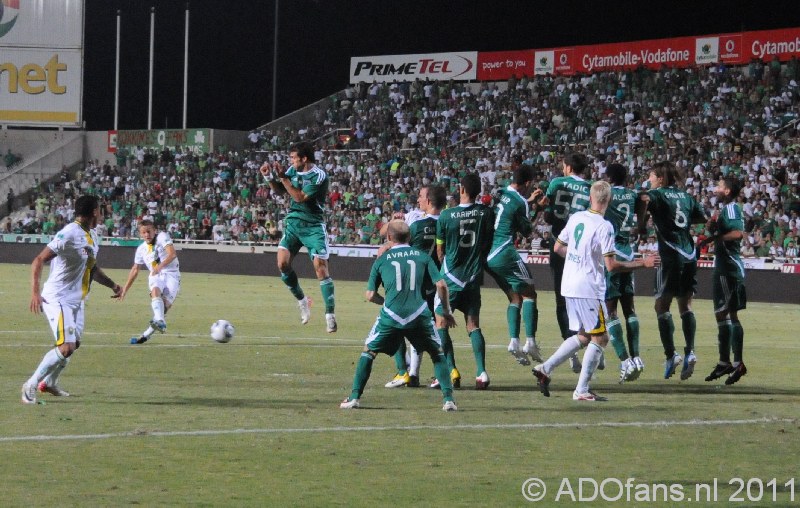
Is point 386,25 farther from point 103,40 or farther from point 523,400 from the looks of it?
point 523,400

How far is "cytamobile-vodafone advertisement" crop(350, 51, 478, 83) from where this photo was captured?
5344 centimetres

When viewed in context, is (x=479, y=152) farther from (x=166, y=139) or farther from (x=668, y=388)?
(x=668, y=388)

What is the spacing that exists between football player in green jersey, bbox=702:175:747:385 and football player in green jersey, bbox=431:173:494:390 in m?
2.68

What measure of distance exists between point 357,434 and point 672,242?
19.0 feet

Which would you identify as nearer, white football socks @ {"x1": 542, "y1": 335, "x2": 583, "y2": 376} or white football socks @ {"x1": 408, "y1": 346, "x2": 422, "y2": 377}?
white football socks @ {"x1": 542, "y1": 335, "x2": 583, "y2": 376}

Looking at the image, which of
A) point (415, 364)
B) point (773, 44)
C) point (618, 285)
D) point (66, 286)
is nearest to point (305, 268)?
point (773, 44)

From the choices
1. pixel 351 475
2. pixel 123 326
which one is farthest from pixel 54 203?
pixel 351 475

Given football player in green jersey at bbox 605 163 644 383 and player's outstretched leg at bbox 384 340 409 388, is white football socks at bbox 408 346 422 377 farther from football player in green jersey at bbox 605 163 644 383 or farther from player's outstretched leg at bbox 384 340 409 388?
football player in green jersey at bbox 605 163 644 383

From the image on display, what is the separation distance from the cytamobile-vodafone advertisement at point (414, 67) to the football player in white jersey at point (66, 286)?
42.7 meters

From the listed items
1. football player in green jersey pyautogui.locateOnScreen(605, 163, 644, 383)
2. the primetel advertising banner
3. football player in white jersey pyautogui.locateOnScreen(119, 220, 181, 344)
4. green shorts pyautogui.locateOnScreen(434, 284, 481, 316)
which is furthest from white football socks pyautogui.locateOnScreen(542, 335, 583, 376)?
the primetel advertising banner

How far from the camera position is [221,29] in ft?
200

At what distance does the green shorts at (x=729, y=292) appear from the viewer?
1397cm

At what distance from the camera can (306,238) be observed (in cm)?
1711

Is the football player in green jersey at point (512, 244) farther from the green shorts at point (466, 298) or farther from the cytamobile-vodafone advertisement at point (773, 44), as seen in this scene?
the cytamobile-vodafone advertisement at point (773, 44)
